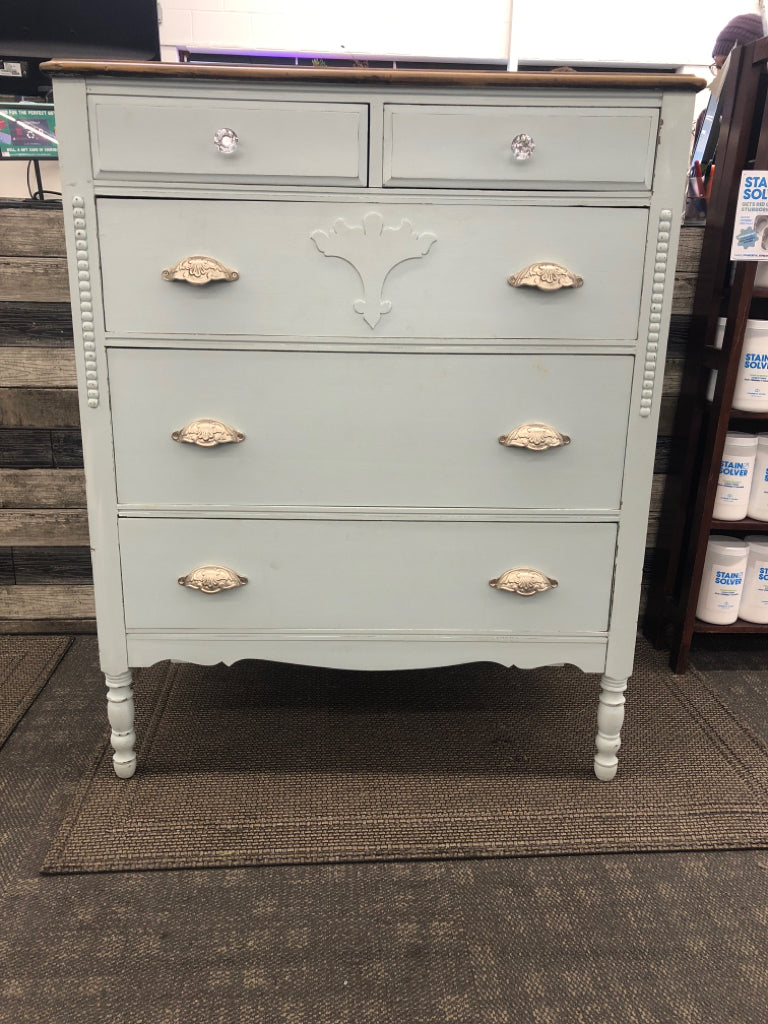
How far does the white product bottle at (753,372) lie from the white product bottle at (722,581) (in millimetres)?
331

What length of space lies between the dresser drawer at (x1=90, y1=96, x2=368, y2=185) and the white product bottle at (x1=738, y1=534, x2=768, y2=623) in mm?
1295

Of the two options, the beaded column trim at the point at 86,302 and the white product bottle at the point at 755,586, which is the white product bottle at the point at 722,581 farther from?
the beaded column trim at the point at 86,302

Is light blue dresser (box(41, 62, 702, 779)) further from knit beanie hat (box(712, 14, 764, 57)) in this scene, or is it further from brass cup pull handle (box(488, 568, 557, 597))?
knit beanie hat (box(712, 14, 764, 57))

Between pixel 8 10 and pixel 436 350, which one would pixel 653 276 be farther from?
pixel 8 10

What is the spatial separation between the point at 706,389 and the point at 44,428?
61.9 inches

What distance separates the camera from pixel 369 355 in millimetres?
1181

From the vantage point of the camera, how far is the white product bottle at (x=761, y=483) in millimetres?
1759

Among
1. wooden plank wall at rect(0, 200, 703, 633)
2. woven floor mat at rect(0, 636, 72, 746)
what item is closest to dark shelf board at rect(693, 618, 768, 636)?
wooden plank wall at rect(0, 200, 703, 633)

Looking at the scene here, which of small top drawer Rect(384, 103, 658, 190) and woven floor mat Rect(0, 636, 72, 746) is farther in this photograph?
woven floor mat Rect(0, 636, 72, 746)

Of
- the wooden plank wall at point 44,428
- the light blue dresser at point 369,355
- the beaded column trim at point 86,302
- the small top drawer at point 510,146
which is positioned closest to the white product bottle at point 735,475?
the wooden plank wall at point 44,428

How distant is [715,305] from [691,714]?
3.00 feet

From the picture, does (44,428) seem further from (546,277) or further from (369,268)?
(546,277)

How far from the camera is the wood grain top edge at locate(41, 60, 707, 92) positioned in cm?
105

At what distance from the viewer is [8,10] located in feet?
5.62
